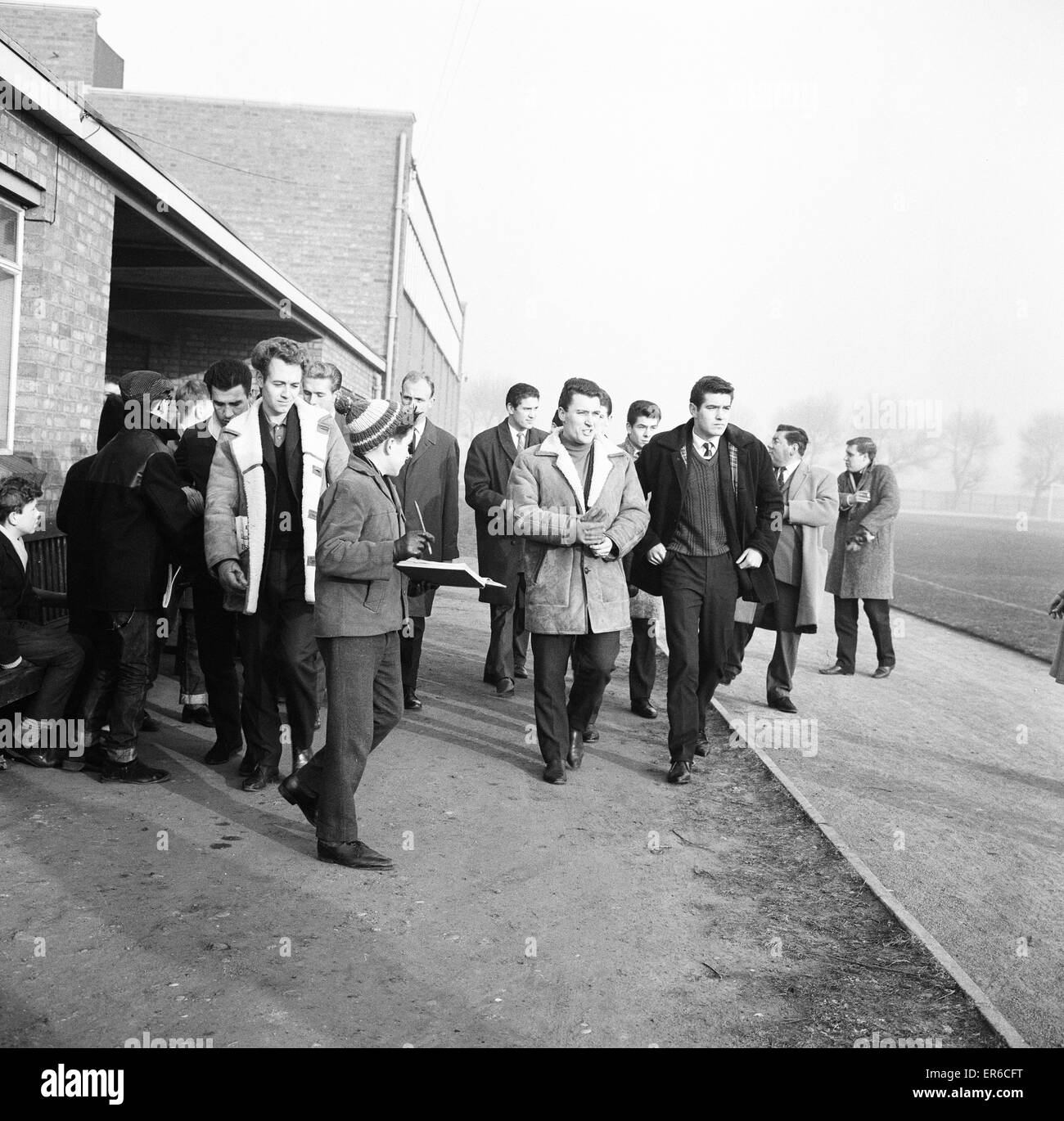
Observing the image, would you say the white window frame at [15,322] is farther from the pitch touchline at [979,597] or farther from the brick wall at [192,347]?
the pitch touchline at [979,597]

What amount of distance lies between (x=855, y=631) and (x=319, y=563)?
7430 millimetres

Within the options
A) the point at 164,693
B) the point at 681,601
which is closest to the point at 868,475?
the point at 681,601

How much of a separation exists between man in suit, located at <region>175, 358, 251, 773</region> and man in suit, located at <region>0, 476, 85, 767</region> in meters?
0.67

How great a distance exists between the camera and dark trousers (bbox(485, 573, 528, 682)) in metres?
8.95

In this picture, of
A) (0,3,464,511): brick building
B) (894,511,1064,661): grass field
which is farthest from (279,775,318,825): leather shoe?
(894,511,1064,661): grass field

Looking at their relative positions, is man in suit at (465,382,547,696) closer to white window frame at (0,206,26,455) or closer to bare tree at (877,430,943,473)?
white window frame at (0,206,26,455)

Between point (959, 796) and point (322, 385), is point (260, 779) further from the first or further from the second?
point (959, 796)

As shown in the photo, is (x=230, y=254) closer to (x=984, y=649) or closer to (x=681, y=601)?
(x=681, y=601)

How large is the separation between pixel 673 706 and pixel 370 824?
1.92 metres

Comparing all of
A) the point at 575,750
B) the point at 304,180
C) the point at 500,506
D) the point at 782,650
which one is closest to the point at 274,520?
the point at 575,750

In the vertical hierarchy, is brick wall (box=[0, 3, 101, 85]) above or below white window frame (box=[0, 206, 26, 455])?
above

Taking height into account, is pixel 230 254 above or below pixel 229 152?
below

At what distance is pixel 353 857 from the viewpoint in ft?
16.0
